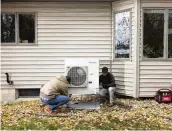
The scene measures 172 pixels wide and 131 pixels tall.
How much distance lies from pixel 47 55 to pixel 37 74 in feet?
2.32

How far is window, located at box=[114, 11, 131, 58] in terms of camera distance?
33.3ft

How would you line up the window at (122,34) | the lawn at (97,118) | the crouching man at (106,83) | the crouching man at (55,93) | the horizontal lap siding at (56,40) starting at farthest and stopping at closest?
the horizontal lap siding at (56,40)
the window at (122,34)
the crouching man at (106,83)
the crouching man at (55,93)
the lawn at (97,118)

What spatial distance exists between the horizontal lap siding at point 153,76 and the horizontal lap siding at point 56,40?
1.47 metres

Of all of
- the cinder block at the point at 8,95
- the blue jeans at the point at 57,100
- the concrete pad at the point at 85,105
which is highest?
the blue jeans at the point at 57,100

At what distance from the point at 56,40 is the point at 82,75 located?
1930 mm

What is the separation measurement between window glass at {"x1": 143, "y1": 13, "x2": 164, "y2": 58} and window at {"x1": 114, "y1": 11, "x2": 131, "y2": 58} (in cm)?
54

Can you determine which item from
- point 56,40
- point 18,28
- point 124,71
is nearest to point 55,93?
point 124,71

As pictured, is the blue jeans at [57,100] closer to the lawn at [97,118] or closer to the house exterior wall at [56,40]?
the lawn at [97,118]

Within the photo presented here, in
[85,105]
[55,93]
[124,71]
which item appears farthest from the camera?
[124,71]

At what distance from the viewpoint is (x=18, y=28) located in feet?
35.3

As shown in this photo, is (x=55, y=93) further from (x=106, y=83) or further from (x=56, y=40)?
(x=56, y=40)


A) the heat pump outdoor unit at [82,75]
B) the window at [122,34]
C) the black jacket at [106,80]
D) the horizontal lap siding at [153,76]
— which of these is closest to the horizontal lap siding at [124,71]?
the window at [122,34]

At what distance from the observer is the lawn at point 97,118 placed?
22.8ft

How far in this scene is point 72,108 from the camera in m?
8.73
